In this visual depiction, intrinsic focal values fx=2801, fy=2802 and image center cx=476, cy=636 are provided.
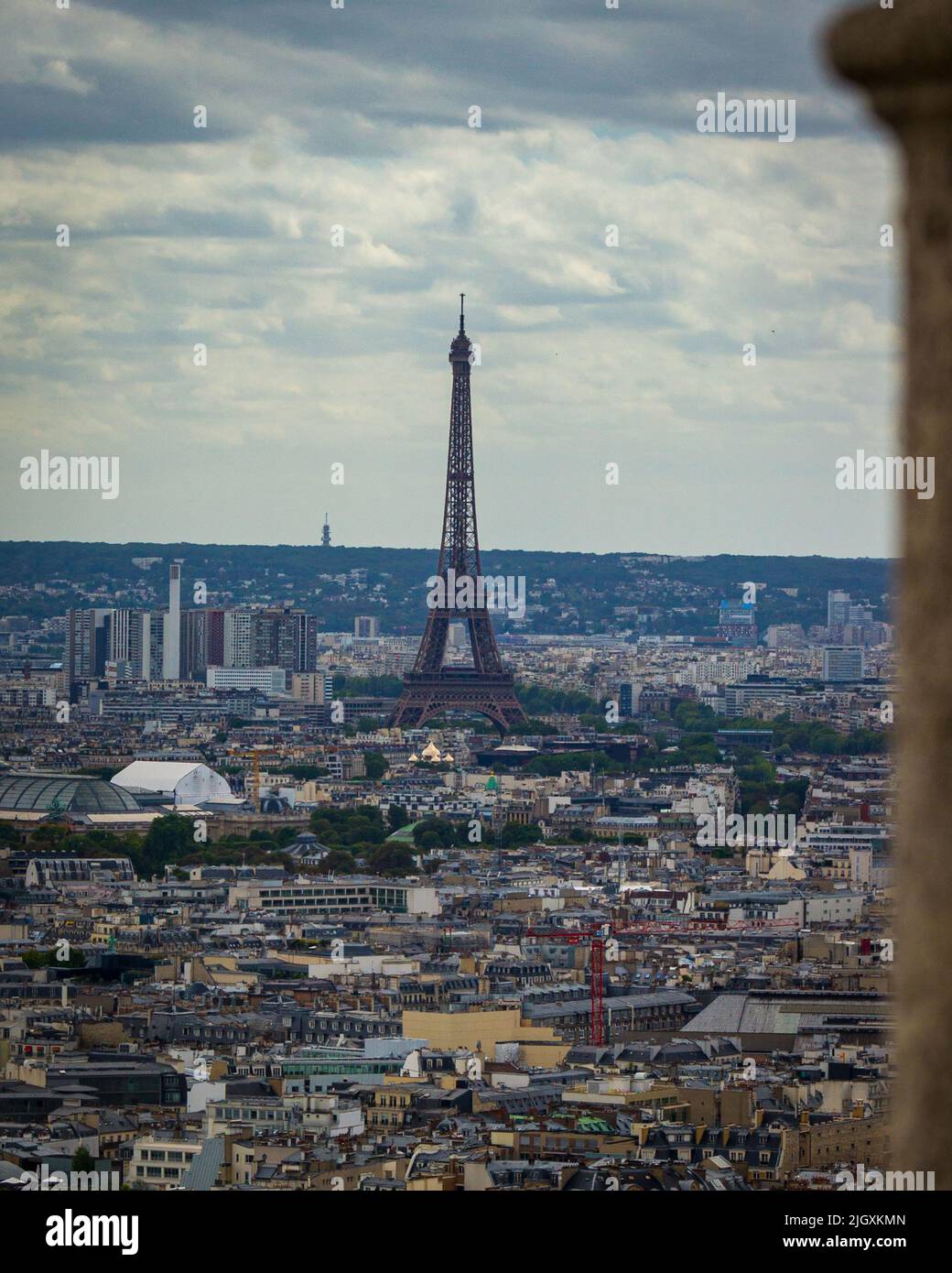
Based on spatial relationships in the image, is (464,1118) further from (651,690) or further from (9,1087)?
(651,690)

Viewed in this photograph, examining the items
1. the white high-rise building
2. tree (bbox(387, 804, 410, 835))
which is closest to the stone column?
→ tree (bbox(387, 804, 410, 835))

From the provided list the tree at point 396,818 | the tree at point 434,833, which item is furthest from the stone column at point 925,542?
the tree at point 396,818

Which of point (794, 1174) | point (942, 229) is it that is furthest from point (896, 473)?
point (794, 1174)

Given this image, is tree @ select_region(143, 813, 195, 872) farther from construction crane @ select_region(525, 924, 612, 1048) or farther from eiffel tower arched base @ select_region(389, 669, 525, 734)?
eiffel tower arched base @ select_region(389, 669, 525, 734)

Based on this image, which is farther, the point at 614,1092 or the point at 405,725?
the point at 405,725

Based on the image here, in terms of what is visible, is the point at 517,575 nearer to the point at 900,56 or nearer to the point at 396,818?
the point at 396,818

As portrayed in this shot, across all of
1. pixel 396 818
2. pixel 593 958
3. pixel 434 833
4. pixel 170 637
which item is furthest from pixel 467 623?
pixel 593 958
